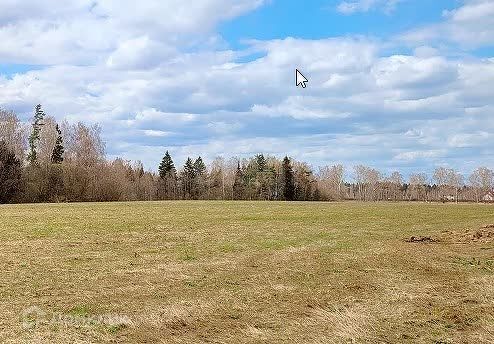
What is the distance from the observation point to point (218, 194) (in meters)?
119

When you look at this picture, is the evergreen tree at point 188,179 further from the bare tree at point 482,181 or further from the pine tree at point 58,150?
the bare tree at point 482,181

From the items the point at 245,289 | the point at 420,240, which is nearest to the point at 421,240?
the point at 420,240

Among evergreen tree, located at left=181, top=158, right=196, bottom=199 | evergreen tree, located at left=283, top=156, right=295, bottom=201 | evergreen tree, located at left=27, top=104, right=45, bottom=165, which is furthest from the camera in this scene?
evergreen tree, located at left=181, top=158, right=196, bottom=199

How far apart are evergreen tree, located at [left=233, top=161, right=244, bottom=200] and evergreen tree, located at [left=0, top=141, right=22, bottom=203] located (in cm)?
4890

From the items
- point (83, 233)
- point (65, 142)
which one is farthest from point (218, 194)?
point (83, 233)

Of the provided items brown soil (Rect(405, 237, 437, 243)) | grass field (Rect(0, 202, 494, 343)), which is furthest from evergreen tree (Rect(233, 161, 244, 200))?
brown soil (Rect(405, 237, 437, 243))

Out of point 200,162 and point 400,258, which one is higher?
point 200,162

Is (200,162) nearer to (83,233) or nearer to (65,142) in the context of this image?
(65,142)

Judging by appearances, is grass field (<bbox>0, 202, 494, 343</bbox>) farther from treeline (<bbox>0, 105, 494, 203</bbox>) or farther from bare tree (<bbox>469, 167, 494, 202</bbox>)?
bare tree (<bbox>469, 167, 494, 202</bbox>)

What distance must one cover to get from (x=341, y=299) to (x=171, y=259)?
872 cm

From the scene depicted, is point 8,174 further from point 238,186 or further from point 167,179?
point 238,186

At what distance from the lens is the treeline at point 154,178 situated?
84.4 m

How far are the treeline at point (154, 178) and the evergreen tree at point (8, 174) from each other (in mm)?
134

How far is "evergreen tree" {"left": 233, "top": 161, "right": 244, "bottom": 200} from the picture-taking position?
382 ft
